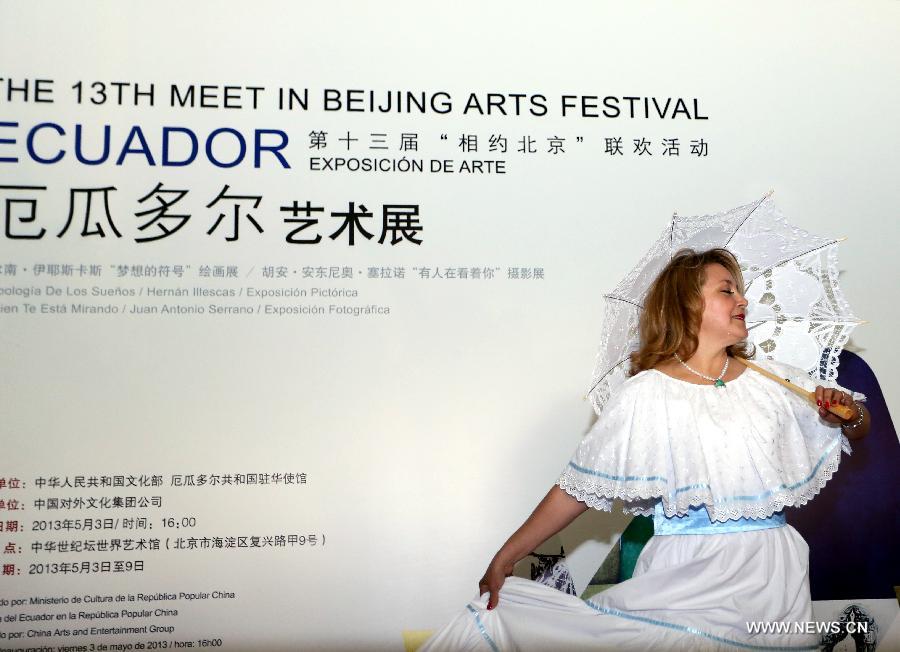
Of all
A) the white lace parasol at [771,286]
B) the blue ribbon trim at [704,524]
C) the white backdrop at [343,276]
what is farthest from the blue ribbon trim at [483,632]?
the white backdrop at [343,276]

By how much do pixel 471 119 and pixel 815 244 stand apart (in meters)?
1.37

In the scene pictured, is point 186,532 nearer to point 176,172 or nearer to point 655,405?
point 176,172

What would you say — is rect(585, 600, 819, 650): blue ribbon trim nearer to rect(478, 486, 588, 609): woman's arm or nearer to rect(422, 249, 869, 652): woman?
rect(422, 249, 869, 652): woman

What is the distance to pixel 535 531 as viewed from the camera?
8.82ft

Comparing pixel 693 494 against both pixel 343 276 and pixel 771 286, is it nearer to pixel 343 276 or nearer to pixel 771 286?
pixel 771 286

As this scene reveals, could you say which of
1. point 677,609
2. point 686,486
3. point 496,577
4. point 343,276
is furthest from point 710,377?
→ point 343,276

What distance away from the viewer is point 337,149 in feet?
11.6

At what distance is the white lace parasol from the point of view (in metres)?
2.94

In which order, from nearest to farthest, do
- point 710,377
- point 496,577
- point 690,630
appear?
point 690,630 < point 496,577 < point 710,377

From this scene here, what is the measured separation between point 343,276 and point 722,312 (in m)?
1.40

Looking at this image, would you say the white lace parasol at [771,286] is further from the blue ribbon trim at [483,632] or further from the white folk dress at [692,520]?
the blue ribbon trim at [483,632]

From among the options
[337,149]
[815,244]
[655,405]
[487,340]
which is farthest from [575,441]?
[337,149]

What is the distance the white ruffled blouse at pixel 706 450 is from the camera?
2615 mm

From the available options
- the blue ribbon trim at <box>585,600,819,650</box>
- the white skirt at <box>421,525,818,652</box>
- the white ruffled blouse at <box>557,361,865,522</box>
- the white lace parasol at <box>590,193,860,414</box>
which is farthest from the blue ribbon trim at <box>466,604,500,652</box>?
the white lace parasol at <box>590,193,860,414</box>
